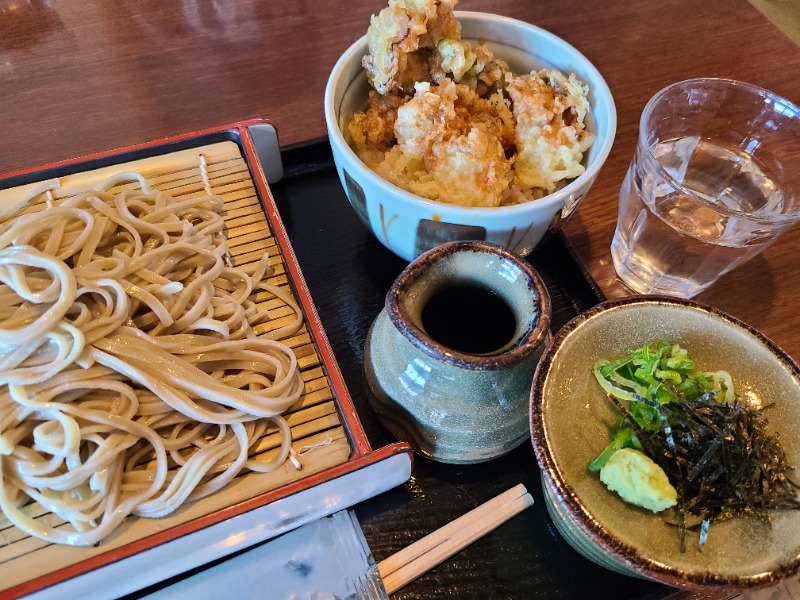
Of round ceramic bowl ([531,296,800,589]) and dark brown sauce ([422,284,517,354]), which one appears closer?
round ceramic bowl ([531,296,800,589])

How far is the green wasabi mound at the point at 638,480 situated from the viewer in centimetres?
81

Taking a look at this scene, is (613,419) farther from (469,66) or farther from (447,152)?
Answer: (469,66)

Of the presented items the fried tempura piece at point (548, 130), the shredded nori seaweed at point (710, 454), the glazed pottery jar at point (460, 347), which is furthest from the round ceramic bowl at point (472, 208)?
the shredded nori seaweed at point (710, 454)

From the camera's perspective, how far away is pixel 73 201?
1165 mm

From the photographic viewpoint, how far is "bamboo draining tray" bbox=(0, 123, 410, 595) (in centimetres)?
83

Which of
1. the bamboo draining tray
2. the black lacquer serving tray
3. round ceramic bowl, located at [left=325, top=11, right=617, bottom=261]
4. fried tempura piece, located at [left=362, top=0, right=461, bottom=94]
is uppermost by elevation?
fried tempura piece, located at [left=362, top=0, right=461, bottom=94]

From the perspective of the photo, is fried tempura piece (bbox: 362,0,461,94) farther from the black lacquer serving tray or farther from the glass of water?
the glass of water

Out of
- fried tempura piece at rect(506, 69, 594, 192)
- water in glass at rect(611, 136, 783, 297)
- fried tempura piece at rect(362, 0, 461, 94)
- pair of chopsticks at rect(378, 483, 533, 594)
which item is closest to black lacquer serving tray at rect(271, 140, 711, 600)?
pair of chopsticks at rect(378, 483, 533, 594)

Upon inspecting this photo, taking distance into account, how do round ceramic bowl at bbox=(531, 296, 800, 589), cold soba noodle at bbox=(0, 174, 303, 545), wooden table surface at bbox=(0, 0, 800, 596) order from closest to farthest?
round ceramic bowl at bbox=(531, 296, 800, 589) → cold soba noodle at bbox=(0, 174, 303, 545) → wooden table surface at bbox=(0, 0, 800, 596)

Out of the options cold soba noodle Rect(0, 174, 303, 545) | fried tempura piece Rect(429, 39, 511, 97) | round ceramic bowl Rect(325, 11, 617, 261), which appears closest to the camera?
cold soba noodle Rect(0, 174, 303, 545)

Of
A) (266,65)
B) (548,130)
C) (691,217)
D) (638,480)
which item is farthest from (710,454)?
(266,65)

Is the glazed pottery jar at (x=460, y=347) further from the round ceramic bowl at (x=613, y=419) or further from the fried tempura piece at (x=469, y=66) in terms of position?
the fried tempura piece at (x=469, y=66)

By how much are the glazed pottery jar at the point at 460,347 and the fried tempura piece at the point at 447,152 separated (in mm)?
213

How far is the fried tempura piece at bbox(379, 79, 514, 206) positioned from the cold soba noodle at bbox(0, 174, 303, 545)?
360mm
